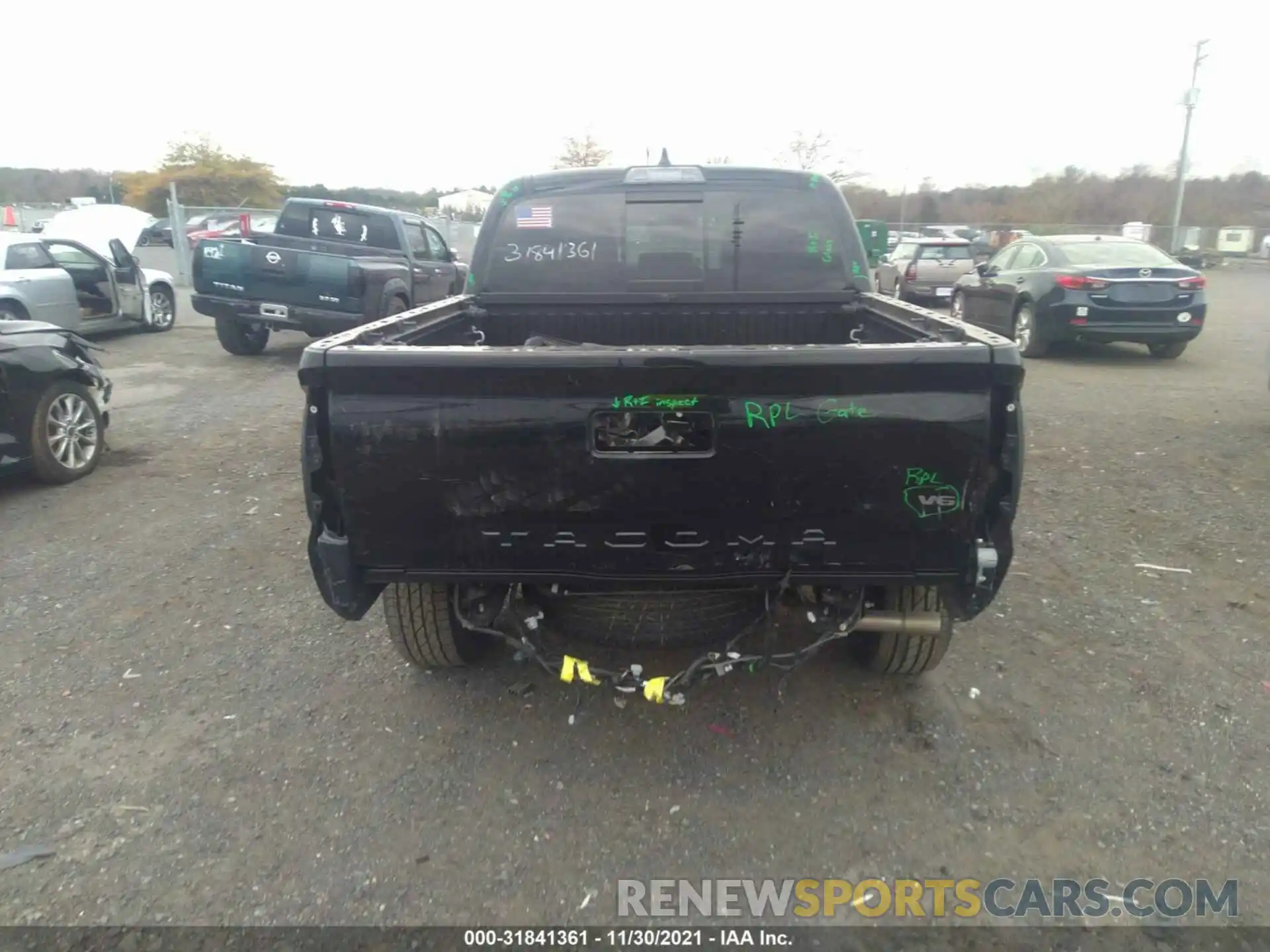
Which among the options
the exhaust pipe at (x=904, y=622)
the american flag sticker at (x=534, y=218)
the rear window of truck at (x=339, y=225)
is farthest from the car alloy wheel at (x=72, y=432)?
the rear window of truck at (x=339, y=225)

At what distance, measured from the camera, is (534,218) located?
4.41m

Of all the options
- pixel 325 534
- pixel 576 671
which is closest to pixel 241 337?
pixel 325 534

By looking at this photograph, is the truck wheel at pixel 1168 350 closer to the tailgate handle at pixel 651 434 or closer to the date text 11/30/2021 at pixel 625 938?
the tailgate handle at pixel 651 434

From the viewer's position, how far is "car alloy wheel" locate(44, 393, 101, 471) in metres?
6.25

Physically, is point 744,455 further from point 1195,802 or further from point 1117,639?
point 1117,639

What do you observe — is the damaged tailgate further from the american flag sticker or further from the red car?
the red car

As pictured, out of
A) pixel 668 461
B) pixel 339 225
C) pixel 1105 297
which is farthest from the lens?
pixel 339 225

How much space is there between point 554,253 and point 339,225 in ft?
28.9

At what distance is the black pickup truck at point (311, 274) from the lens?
1078 cm

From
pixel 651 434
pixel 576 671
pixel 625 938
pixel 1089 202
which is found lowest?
pixel 625 938

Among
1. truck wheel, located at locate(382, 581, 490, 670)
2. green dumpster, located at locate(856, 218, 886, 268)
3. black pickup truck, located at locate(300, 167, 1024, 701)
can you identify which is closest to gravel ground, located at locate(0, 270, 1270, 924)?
truck wheel, located at locate(382, 581, 490, 670)

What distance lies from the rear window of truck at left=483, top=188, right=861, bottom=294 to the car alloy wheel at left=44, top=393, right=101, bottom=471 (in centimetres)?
377

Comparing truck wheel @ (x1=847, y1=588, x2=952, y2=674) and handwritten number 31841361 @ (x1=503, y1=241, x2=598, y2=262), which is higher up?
handwritten number 31841361 @ (x1=503, y1=241, x2=598, y2=262)

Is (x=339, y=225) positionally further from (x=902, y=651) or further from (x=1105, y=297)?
(x=902, y=651)
